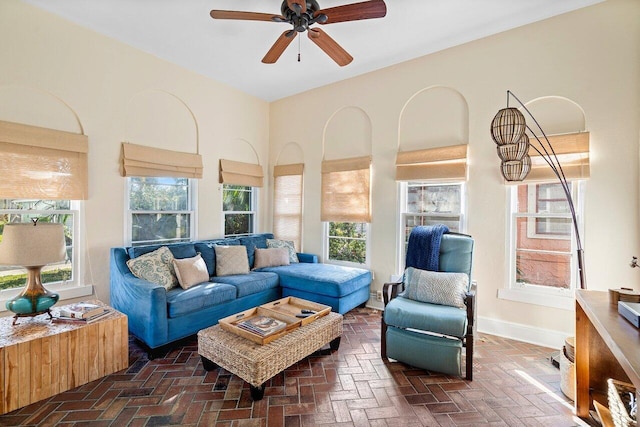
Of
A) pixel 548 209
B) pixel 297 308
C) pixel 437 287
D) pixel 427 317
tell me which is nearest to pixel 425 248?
pixel 437 287

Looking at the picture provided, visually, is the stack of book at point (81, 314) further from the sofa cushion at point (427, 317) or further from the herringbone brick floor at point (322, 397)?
the sofa cushion at point (427, 317)

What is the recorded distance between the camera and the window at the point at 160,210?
12.2 feet

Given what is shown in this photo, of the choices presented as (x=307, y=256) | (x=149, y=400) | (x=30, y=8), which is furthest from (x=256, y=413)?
(x=30, y=8)

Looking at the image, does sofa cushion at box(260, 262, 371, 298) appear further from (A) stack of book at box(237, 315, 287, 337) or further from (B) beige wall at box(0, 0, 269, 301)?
(B) beige wall at box(0, 0, 269, 301)

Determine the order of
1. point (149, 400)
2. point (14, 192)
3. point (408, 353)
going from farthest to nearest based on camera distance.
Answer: point (14, 192) → point (408, 353) → point (149, 400)

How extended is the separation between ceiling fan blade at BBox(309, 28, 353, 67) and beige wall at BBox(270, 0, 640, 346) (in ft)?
3.53

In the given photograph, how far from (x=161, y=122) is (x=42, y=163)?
4.44 ft

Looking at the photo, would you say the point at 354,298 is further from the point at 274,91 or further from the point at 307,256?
the point at 274,91

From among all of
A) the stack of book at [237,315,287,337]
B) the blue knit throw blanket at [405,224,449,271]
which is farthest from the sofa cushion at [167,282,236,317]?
the blue knit throw blanket at [405,224,449,271]

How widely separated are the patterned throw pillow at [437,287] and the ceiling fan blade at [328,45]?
88.0 inches

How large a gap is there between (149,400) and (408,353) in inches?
78.8

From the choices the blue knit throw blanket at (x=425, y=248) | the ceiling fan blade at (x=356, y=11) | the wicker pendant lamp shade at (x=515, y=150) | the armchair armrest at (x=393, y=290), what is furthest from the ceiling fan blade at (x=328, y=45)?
the armchair armrest at (x=393, y=290)

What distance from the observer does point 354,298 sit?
Answer: 382cm

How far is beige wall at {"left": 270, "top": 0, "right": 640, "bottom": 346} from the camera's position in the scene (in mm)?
2725
